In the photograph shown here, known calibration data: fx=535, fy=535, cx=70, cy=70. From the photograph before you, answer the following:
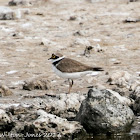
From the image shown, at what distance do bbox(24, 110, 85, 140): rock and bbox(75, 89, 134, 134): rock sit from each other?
1.42ft

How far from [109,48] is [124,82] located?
3841 millimetres

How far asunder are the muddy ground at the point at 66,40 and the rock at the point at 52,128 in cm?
206

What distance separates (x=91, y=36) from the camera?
1773 centimetres

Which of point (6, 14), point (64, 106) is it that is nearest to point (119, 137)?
point (64, 106)

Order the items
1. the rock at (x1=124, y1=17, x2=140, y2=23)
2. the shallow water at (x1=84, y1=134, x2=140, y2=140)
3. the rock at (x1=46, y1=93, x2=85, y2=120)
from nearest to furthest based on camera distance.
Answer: the shallow water at (x1=84, y1=134, x2=140, y2=140) < the rock at (x1=46, y1=93, x2=85, y2=120) < the rock at (x1=124, y1=17, x2=140, y2=23)

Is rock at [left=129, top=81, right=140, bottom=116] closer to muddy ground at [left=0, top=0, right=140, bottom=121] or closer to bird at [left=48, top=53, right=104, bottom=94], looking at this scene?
bird at [left=48, top=53, right=104, bottom=94]

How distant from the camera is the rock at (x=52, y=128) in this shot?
9.35 metres

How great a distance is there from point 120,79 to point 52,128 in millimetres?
3805

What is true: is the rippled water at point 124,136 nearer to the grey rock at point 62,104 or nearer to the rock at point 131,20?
the grey rock at point 62,104

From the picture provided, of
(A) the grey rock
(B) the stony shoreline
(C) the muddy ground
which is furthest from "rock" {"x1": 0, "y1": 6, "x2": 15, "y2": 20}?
(A) the grey rock

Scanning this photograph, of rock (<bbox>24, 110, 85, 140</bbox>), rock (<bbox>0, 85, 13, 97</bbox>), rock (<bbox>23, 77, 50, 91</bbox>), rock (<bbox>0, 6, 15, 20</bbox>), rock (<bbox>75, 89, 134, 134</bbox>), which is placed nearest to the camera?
rock (<bbox>24, 110, 85, 140</bbox>)

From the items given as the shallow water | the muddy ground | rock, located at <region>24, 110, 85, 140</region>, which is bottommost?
the muddy ground

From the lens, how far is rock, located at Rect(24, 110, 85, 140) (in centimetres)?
935

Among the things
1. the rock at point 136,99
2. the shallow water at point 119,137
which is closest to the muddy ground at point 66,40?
the rock at point 136,99
